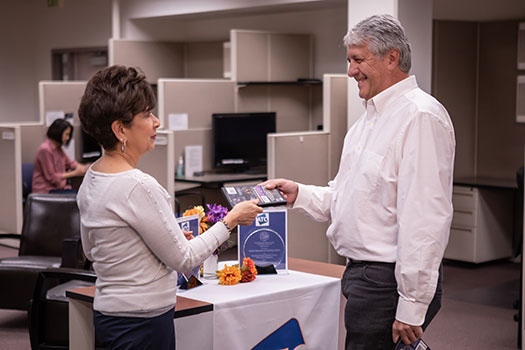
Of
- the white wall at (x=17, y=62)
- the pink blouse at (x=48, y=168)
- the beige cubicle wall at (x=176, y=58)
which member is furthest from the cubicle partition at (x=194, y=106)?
the white wall at (x=17, y=62)

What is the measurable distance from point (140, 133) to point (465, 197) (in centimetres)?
474

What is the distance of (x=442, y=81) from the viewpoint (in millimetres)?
6723

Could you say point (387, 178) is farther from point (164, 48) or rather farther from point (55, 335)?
point (164, 48)

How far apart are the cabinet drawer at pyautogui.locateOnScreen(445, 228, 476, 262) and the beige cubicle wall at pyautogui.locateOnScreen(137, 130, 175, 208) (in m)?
2.59

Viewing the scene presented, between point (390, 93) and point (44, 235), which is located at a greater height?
point (390, 93)

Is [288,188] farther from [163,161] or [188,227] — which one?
[163,161]

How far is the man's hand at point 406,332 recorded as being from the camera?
195 cm

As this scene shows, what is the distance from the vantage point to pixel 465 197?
6273 mm

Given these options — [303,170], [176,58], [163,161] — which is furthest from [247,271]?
[176,58]

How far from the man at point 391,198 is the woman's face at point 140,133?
585 millimetres

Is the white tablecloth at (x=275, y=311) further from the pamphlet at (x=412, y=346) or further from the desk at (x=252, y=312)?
the pamphlet at (x=412, y=346)

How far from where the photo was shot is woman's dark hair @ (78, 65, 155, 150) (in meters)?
1.97

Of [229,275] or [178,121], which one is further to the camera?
[178,121]

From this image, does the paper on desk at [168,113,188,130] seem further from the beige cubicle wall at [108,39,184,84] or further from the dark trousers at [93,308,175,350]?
the dark trousers at [93,308,175,350]
